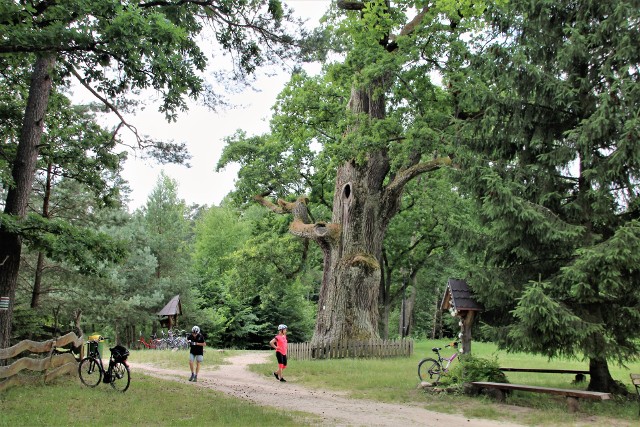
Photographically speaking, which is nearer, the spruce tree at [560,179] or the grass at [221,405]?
the grass at [221,405]

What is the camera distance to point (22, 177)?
11.1 m

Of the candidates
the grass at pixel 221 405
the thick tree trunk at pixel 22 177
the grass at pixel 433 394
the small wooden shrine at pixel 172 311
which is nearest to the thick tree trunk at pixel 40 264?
the thick tree trunk at pixel 22 177

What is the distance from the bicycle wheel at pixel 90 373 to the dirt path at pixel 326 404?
79.8 inches

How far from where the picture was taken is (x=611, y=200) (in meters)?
9.49

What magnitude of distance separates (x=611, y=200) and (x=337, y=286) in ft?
33.1

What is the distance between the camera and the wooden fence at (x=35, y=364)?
9547 mm

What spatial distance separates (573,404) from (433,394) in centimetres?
277

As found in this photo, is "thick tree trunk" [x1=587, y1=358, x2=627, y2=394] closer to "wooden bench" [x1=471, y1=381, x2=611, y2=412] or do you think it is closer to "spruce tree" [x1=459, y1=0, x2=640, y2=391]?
"spruce tree" [x1=459, y1=0, x2=640, y2=391]

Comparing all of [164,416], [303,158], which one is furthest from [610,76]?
[303,158]

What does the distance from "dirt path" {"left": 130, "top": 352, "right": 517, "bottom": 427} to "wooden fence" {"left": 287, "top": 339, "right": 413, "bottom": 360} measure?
2878 mm

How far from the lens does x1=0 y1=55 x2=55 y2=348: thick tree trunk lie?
10.3 metres

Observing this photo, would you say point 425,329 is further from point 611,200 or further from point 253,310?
point 611,200

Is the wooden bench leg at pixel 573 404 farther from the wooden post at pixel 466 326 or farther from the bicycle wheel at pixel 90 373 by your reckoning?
the bicycle wheel at pixel 90 373

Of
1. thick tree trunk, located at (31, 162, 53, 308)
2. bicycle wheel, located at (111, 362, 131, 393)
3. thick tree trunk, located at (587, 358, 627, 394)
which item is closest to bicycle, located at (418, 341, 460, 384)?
thick tree trunk, located at (587, 358, 627, 394)
